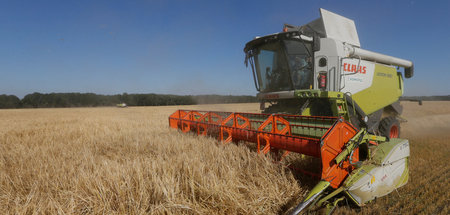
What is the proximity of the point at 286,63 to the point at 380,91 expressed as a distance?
252cm

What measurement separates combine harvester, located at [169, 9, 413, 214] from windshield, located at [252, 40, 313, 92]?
0.7 inches

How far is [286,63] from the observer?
3.88m

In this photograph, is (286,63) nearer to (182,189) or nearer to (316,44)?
(316,44)

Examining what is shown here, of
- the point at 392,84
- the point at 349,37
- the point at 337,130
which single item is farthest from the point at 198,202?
the point at 392,84

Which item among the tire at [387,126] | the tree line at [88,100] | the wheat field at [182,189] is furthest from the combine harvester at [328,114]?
the tree line at [88,100]

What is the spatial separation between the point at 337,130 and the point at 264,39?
2.41 meters

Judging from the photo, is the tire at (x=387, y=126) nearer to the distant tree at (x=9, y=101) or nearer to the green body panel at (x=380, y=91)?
the green body panel at (x=380, y=91)

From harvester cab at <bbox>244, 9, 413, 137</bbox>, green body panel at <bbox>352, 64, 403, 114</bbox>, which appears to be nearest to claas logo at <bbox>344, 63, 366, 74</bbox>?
harvester cab at <bbox>244, 9, 413, 137</bbox>

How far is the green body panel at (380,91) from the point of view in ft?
14.2

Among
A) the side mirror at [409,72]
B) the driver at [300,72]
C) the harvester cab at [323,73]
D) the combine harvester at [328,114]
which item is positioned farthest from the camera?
the side mirror at [409,72]

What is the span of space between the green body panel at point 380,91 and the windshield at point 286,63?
1.16 m

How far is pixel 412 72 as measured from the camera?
626 cm

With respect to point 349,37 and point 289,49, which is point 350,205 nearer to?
point 289,49

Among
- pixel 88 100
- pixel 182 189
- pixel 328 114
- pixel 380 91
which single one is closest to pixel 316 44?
pixel 328 114
